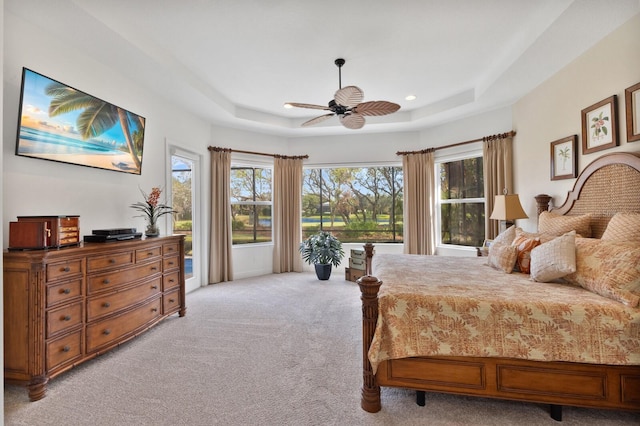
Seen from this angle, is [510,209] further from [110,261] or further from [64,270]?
[64,270]

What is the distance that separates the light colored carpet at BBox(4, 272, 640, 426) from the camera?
180cm

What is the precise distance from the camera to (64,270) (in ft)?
7.16

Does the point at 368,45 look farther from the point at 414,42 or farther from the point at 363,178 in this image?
the point at 363,178

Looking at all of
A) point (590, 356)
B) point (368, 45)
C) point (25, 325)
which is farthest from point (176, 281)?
point (590, 356)

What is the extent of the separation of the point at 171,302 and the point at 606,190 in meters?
4.37

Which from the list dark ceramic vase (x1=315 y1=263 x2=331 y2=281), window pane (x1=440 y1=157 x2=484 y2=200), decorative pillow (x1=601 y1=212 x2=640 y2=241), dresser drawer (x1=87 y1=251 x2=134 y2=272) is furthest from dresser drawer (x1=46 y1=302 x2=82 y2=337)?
window pane (x1=440 y1=157 x2=484 y2=200)

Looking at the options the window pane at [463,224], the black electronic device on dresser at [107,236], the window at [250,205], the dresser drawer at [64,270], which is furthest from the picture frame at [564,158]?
the dresser drawer at [64,270]

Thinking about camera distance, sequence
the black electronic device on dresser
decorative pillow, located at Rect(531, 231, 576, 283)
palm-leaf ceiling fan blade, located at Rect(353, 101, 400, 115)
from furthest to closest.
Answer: palm-leaf ceiling fan blade, located at Rect(353, 101, 400, 115) → the black electronic device on dresser → decorative pillow, located at Rect(531, 231, 576, 283)

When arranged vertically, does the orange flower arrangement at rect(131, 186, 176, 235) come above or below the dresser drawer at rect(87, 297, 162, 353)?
above

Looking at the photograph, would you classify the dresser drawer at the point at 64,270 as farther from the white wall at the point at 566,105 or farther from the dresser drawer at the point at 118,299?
the white wall at the point at 566,105

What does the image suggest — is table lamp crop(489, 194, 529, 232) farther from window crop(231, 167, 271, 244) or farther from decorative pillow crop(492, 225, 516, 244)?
window crop(231, 167, 271, 244)

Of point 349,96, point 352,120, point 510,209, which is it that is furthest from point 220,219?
point 510,209

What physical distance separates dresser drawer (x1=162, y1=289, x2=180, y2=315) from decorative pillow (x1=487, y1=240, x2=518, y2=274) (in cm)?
334

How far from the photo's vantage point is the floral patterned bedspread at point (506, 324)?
5.42 ft
